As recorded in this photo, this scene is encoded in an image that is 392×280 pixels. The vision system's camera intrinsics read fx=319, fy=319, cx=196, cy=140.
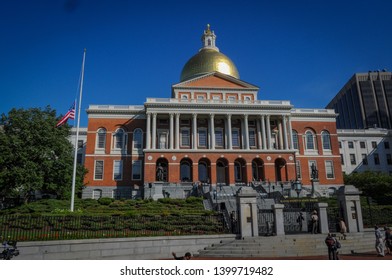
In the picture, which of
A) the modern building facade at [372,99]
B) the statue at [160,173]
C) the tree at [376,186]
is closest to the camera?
the tree at [376,186]

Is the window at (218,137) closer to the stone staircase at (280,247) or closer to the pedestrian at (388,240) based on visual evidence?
the stone staircase at (280,247)

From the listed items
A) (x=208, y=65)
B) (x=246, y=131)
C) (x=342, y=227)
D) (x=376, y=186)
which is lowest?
(x=342, y=227)

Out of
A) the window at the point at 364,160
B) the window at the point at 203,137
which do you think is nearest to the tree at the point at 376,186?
the window at the point at 203,137

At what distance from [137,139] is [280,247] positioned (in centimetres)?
3538

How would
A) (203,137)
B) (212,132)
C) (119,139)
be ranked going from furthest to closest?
(203,137) < (119,139) < (212,132)

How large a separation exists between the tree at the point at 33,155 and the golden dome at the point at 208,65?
2507 cm

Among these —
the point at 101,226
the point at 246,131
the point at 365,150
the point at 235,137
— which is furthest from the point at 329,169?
the point at 101,226

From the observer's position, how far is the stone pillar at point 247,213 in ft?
57.1

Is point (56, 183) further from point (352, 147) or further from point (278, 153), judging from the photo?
point (352, 147)

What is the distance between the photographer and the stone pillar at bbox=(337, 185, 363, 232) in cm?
1928

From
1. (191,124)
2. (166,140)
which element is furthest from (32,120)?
(191,124)

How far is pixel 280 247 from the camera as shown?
625 inches

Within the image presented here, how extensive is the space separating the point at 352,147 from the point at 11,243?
231 ft

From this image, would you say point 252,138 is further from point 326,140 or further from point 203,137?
point 326,140
